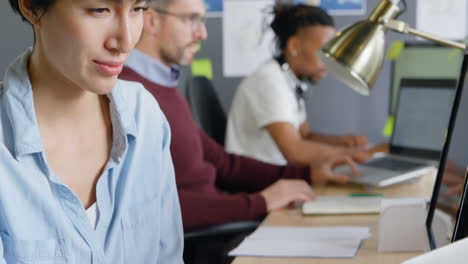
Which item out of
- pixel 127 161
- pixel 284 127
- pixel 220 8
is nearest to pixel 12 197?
pixel 127 161

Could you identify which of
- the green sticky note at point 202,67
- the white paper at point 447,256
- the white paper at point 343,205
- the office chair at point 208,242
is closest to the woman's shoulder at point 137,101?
the office chair at point 208,242

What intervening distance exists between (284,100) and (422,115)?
543 millimetres

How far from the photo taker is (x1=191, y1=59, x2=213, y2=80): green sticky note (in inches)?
115

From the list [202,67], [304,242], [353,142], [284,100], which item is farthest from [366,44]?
[202,67]

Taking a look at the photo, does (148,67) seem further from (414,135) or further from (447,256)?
(447,256)

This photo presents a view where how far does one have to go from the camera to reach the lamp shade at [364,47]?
1.08 metres

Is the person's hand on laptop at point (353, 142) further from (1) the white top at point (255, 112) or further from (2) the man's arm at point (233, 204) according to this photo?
(2) the man's arm at point (233, 204)

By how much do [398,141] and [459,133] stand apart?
1.07 metres

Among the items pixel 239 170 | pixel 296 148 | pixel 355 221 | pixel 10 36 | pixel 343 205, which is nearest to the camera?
pixel 10 36

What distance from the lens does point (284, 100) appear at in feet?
7.18

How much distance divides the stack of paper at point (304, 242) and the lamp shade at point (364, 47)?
0.32 meters

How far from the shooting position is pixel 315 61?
2363 millimetres

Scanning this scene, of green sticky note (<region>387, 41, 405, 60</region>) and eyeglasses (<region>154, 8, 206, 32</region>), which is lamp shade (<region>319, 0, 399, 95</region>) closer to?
eyeglasses (<region>154, 8, 206, 32</region>)

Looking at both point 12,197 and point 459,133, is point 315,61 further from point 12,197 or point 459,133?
point 12,197
